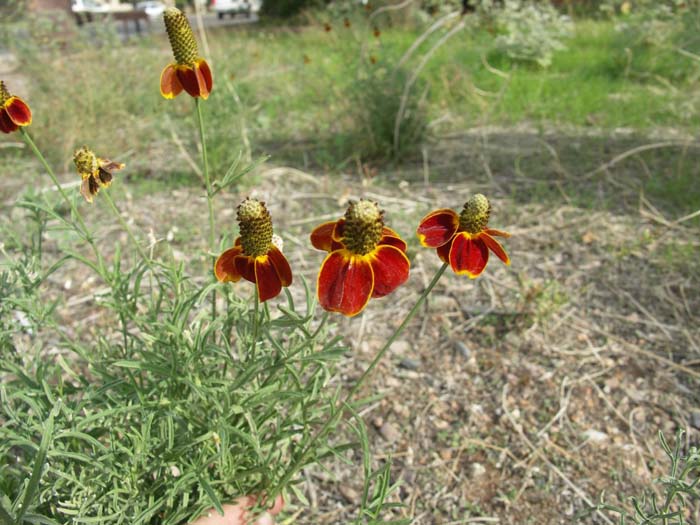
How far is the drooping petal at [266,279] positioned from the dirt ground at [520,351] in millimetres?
452

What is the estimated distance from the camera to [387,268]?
841 mm

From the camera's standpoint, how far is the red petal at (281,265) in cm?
90

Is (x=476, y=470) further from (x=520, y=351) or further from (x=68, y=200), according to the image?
(x=68, y=200)

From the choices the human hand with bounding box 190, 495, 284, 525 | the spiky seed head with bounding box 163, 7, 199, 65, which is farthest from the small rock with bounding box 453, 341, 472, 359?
the spiky seed head with bounding box 163, 7, 199, 65

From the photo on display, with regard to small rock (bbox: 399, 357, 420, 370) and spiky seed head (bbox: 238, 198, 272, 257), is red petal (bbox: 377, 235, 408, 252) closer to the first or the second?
spiky seed head (bbox: 238, 198, 272, 257)

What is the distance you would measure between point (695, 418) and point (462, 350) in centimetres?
78

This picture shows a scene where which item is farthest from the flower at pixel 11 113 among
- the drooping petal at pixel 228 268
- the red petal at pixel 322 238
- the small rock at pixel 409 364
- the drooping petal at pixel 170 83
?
the small rock at pixel 409 364

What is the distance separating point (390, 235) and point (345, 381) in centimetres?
121

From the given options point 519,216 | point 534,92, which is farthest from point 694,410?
point 534,92

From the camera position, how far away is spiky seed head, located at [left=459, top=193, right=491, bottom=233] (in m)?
0.90

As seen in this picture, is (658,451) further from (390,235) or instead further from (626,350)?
(390,235)

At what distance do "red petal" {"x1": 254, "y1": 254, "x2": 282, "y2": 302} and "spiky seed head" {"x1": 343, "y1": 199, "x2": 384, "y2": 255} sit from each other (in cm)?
15

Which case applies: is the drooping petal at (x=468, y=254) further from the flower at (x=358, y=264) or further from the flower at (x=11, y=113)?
the flower at (x=11, y=113)

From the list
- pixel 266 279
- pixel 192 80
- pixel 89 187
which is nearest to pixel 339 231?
pixel 266 279
